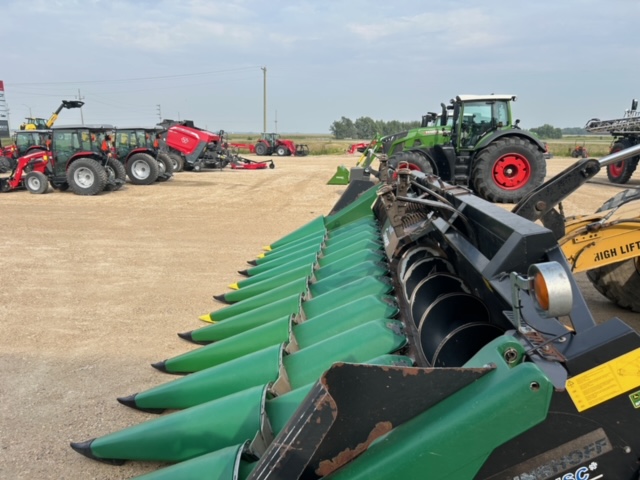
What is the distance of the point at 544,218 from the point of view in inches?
113

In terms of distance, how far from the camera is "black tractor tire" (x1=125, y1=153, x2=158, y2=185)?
15.1 meters

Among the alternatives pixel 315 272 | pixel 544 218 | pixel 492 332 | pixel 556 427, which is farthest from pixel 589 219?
pixel 556 427

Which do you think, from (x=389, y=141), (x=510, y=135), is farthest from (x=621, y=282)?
(x=389, y=141)

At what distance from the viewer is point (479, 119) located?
36.7 feet

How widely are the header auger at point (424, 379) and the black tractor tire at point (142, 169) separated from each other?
12.5 meters

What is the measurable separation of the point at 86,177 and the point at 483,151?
9.36 meters

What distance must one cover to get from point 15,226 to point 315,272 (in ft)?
22.1

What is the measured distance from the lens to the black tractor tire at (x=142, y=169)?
15.1 m

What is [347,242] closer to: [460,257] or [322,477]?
[460,257]

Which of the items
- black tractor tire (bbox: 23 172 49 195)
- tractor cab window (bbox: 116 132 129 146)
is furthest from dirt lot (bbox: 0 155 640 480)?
tractor cab window (bbox: 116 132 129 146)

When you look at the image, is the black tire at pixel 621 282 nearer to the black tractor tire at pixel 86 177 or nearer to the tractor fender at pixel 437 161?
the tractor fender at pixel 437 161

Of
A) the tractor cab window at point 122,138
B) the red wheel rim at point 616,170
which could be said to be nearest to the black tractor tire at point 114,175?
the tractor cab window at point 122,138

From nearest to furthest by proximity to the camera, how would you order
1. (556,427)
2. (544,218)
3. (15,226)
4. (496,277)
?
(556,427) < (496,277) < (544,218) < (15,226)

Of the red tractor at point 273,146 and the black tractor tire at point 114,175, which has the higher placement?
the red tractor at point 273,146
